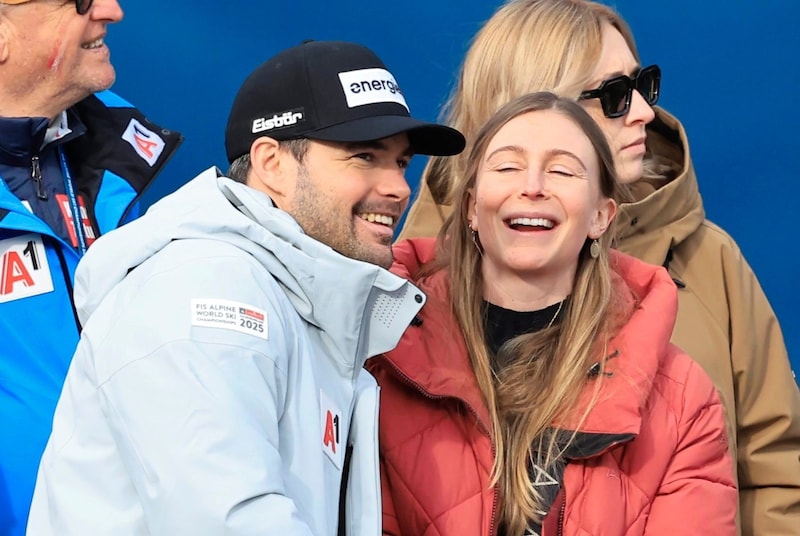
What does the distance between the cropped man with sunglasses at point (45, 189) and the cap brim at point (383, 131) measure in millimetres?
587

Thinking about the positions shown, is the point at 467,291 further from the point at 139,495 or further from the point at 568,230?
the point at 139,495

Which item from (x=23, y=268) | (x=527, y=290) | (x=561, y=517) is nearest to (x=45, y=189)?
(x=23, y=268)

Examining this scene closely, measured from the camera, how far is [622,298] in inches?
92.6

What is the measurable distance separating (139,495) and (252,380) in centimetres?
20

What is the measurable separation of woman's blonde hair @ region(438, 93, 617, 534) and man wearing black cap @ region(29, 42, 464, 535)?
210mm

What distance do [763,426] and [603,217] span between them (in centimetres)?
60

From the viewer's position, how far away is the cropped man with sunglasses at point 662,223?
263 centimetres

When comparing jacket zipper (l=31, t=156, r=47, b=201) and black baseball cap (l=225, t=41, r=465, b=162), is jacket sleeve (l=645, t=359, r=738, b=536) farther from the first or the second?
jacket zipper (l=31, t=156, r=47, b=201)

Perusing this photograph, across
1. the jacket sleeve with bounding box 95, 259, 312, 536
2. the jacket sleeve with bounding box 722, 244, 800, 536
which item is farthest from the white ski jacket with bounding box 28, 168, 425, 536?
the jacket sleeve with bounding box 722, 244, 800, 536

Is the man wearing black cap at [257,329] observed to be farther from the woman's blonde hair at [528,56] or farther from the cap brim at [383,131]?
the woman's blonde hair at [528,56]

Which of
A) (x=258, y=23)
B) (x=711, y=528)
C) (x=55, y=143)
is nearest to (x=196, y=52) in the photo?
(x=258, y=23)

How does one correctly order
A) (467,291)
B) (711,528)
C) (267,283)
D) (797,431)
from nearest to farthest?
(267,283)
(711,528)
(467,291)
(797,431)

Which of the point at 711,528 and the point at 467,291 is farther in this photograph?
the point at 467,291

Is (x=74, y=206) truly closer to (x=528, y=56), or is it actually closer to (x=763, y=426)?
(x=528, y=56)
